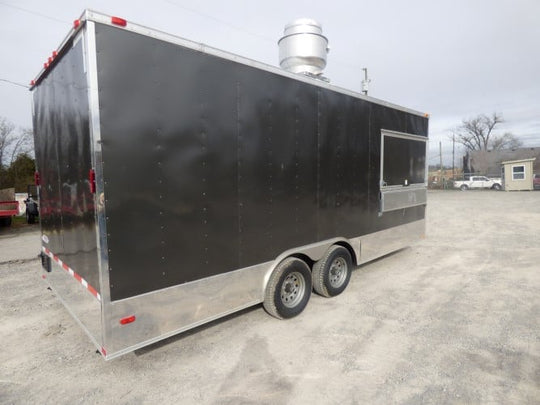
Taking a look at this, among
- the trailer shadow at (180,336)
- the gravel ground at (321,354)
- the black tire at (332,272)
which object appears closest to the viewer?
the gravel ground at (321,354)

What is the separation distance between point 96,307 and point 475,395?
3.36 m

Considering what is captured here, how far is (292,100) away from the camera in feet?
13.4

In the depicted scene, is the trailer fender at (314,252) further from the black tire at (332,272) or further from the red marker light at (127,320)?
the red marker light at (127,320)

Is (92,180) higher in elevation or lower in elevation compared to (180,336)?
higher

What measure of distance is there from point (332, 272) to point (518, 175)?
34.1m

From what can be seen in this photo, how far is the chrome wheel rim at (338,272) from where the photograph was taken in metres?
4.99

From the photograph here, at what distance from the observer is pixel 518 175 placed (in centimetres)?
3056

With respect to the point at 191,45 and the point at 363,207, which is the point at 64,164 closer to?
the point at 191,45

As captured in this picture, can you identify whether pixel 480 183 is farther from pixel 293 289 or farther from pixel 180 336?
pixel 180 336

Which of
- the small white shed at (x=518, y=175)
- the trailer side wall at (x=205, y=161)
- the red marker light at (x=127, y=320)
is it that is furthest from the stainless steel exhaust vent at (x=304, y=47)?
the small white shed at (x=518, y=175)

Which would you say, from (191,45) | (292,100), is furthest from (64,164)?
(292,100)

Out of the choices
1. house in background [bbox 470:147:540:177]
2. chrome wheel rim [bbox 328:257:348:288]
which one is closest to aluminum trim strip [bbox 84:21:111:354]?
chrome wheel rim [bbox 328:257:348:288]

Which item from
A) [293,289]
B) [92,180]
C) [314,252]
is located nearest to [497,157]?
[314,252]

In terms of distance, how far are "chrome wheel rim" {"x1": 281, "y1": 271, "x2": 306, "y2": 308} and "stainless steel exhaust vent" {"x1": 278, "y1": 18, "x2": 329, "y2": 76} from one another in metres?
3.28
